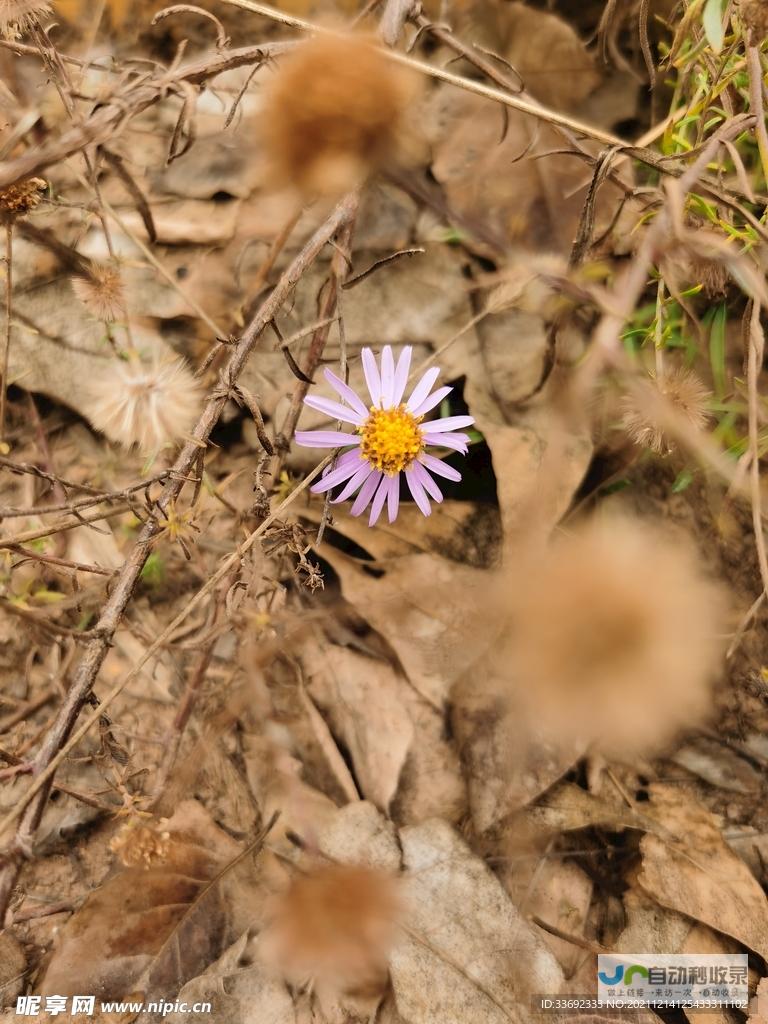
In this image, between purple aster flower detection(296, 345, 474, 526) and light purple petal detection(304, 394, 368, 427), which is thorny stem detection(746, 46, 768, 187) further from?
light purple petal detection(304, 394, 368, 427)

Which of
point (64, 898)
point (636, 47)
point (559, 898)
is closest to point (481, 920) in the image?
point (559, 898)

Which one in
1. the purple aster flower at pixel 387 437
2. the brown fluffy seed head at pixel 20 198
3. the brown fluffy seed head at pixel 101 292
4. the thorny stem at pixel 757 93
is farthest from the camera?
the brown fluffy seed head at pixel 101 292

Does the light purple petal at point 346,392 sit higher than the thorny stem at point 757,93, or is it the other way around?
the thorny stem at point 757,93

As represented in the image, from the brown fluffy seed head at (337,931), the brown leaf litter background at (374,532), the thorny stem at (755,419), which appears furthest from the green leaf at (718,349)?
the brown fluffy seed head at (337,931)

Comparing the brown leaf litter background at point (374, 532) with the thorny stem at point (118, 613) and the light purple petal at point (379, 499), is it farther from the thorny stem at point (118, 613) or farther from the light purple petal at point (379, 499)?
the light purple petal at point (379, 499)

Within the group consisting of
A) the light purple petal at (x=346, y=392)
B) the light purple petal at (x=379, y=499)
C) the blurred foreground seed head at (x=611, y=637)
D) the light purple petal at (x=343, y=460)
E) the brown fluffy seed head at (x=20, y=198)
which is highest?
the brown fluffy seed head at (x=20, y=198)

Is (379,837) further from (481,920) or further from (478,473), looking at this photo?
(478,473)

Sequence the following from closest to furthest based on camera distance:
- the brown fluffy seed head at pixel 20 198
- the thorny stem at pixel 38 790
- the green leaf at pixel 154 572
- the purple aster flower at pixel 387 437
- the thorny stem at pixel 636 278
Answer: the thorny stem at pixel 636 278 < the thorny stem at pixel 38 790 < the brown fluffy seed head at pixel 20 198 < the purple aster flower at pixel 387 437 < the green leaf at pixel 154 572
